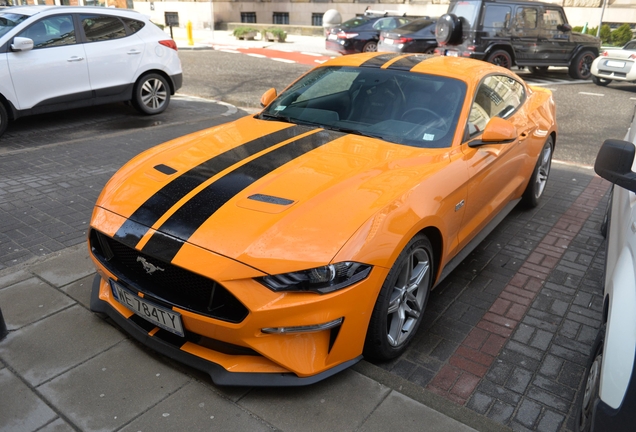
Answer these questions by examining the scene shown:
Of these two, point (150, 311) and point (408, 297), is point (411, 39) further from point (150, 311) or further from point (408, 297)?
point (150, 311)

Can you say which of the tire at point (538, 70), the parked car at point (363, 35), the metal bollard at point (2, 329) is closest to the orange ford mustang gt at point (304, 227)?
Result: the metal bollard at point (2, 329)

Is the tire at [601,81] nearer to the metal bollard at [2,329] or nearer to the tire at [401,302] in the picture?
the tire at [401,302]

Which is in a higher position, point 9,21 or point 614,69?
point 9,21

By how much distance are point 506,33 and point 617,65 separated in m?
2.88

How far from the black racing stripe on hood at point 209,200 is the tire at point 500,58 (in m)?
11.8

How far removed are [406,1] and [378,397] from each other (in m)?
31.5

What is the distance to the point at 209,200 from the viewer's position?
2936 millimetres

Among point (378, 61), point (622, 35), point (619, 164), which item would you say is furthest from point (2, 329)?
point (622, 35)

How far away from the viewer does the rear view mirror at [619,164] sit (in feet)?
7.97

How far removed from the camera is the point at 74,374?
9.49ft

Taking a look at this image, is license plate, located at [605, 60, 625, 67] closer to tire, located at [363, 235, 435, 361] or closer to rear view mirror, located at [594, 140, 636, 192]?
tire, located at [363, 235, 435, 361]

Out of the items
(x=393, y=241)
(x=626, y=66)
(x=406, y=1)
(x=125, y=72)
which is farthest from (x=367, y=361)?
(x=406, y=1)

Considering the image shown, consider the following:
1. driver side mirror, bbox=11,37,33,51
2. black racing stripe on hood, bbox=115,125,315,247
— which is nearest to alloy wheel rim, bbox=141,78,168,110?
driver side mirror, bbox=11,37,33,51

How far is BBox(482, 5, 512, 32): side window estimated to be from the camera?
13.7m
